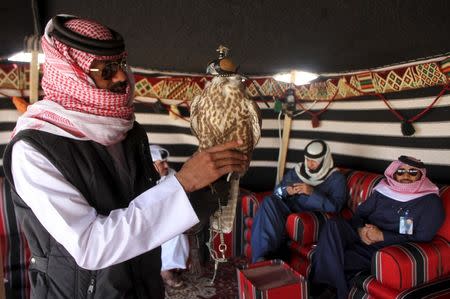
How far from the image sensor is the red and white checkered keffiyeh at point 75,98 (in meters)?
0.93

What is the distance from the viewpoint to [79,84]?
0.94m

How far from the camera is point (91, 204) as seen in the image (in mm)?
913

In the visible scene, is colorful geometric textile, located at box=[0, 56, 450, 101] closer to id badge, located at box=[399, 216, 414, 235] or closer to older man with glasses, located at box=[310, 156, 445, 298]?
older man with glasses, located at box=[310, 156, 445, 298]

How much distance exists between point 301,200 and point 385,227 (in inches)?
30.3

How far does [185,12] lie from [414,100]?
81.8 inches

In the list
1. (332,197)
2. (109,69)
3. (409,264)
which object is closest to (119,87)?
(109,69)

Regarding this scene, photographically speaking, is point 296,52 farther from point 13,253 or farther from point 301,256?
point 13,253

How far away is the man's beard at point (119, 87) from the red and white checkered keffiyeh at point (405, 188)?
2.13m

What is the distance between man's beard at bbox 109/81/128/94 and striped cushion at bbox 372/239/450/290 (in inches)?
72.1

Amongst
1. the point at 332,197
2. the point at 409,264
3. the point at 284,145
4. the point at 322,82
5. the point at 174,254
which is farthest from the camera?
the point at 284,145

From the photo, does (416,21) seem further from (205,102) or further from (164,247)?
(164,247)

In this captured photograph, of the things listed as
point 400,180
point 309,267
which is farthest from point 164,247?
point 400,180

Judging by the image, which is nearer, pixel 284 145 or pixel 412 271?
pixel 412 271

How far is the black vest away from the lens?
871mm
